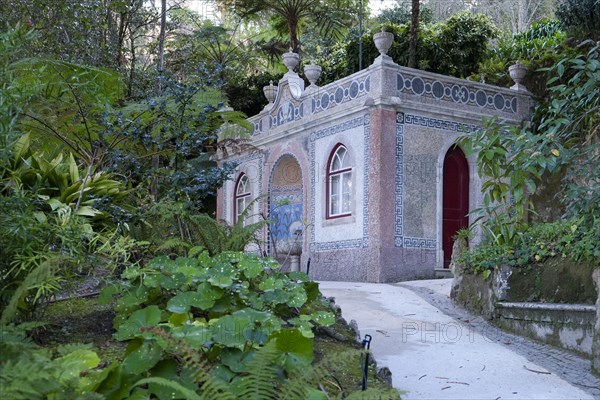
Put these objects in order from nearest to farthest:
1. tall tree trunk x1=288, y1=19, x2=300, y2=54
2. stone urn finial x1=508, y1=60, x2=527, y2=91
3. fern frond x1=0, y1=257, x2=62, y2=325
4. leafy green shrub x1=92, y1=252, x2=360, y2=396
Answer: fern frond x1=0, y1=257, x2=62, y2=325 < leafy green shrub x1=92, y1=252, x2=360, y2=396 < stone urn finial x1=508, y1=60, x2=527, y2=91 < tall tree trunk x1=288, y1=19, x2=300, y2=54

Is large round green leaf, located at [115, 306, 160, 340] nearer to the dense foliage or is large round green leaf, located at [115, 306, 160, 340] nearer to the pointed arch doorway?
the dense foliage

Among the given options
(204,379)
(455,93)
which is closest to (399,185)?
(455,93)

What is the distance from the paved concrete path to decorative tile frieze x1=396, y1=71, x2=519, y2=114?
5284mm

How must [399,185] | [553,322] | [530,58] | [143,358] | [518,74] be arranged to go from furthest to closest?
1. [530,58]
2. [518,74]
3. [399,185]
4. [553,322]
5. [143,358]

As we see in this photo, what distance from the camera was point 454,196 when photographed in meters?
13.7

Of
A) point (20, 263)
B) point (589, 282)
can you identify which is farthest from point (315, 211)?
point (20, 263)

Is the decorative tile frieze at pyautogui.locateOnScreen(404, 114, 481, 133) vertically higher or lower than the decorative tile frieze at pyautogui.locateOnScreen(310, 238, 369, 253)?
higher

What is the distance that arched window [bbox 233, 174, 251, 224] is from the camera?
55.0 feet

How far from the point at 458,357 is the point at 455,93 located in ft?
27.2

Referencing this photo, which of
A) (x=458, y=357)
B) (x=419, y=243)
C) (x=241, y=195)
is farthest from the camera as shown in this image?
(x=241, y=195)

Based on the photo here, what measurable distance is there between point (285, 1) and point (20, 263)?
57.2ft

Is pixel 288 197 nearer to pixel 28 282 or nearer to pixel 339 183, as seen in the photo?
pixel 339 183

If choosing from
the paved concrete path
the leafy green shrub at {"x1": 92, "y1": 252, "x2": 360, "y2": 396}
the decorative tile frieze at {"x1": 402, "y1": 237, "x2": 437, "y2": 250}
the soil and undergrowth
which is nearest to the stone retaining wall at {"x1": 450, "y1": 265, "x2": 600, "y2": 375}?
the paved concrete path

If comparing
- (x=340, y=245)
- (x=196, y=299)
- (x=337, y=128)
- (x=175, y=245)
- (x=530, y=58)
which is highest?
(x=530, y=58)
